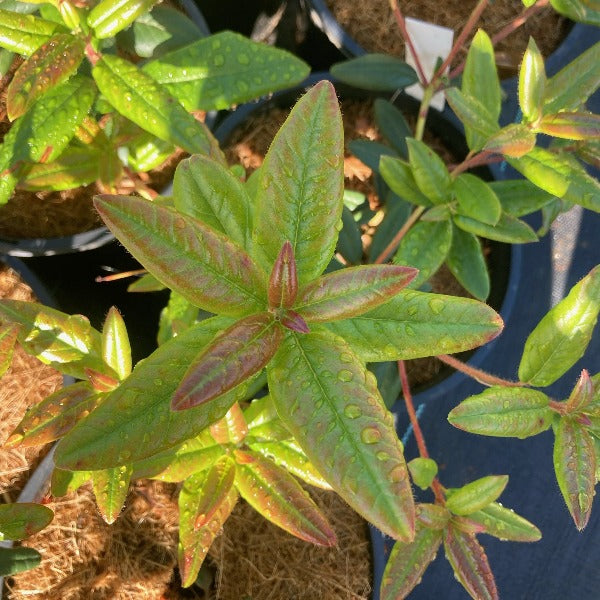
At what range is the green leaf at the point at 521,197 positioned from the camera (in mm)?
1077

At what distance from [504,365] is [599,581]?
526mm

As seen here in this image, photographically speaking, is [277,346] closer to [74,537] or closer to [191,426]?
[191,426]

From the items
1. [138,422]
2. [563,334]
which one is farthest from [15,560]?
[563,334]

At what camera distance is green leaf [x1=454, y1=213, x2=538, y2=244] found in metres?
0.98

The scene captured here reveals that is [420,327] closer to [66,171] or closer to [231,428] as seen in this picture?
[231,428]

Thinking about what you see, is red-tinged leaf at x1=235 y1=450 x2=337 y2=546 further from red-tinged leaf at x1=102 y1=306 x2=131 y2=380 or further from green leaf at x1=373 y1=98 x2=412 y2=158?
green leaf at x1=373 y1=98 x2=412 y2=158

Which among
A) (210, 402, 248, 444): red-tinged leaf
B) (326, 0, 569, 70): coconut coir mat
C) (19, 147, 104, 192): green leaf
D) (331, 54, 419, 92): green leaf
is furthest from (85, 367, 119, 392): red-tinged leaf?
(326, 0, 569, 70): coconut coir mat

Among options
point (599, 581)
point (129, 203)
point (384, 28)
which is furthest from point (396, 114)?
point (599, 581)

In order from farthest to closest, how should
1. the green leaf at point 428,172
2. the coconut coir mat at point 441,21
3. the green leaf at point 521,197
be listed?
1. the coconut coir mat at point 441,21
2. the green leaf at point 521,197
3. the green leaf at point 428,172

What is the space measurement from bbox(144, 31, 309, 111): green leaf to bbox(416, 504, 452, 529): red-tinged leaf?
0.64m

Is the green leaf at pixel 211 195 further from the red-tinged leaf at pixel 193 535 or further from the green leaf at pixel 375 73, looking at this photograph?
the green leaf at pixel 375 73

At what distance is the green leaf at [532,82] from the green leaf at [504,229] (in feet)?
0.59

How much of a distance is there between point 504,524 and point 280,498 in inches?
14.7

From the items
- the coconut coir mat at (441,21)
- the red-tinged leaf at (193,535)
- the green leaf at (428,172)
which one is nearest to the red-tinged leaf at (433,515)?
the red-tinged leaf at (193,535)
